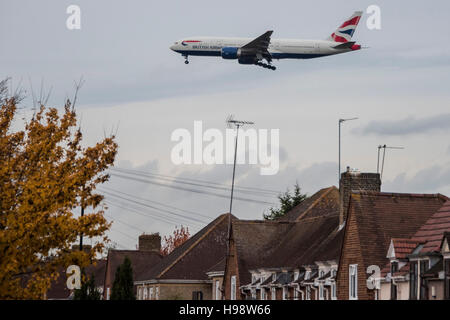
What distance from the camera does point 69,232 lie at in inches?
1139

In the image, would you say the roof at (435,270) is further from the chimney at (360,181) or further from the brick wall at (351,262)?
the chimney at (360,181)

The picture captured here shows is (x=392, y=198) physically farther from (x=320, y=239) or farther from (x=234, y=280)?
(x=234, y=280)

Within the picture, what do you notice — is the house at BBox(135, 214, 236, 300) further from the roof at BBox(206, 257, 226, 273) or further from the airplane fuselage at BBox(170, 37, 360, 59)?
the airplane fuselage at BBox(170, 37, 360, 59)

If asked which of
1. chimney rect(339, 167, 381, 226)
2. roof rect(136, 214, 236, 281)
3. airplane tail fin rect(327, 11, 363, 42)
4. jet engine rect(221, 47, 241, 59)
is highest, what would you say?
airplane tail fin rect(327, 11, 363, 42)

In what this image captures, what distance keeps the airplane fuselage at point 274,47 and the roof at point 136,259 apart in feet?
81.1

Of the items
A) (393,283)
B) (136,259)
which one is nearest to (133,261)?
(136,259)

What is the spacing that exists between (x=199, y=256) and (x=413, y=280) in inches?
1492

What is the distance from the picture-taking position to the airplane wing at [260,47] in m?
98.4

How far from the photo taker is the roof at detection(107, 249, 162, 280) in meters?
91.9

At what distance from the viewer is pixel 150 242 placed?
97812 mm

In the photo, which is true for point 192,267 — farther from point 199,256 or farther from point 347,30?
point 347,30

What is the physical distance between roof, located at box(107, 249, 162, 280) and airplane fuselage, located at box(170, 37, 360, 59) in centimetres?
2473

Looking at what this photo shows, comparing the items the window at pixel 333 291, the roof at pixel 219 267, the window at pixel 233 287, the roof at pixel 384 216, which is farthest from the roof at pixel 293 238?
the roof at pixel 384 216

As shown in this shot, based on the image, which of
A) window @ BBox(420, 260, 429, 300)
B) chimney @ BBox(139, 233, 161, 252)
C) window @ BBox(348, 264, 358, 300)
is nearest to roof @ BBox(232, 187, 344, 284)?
window @ BBox(348, 264, 358, 300)
